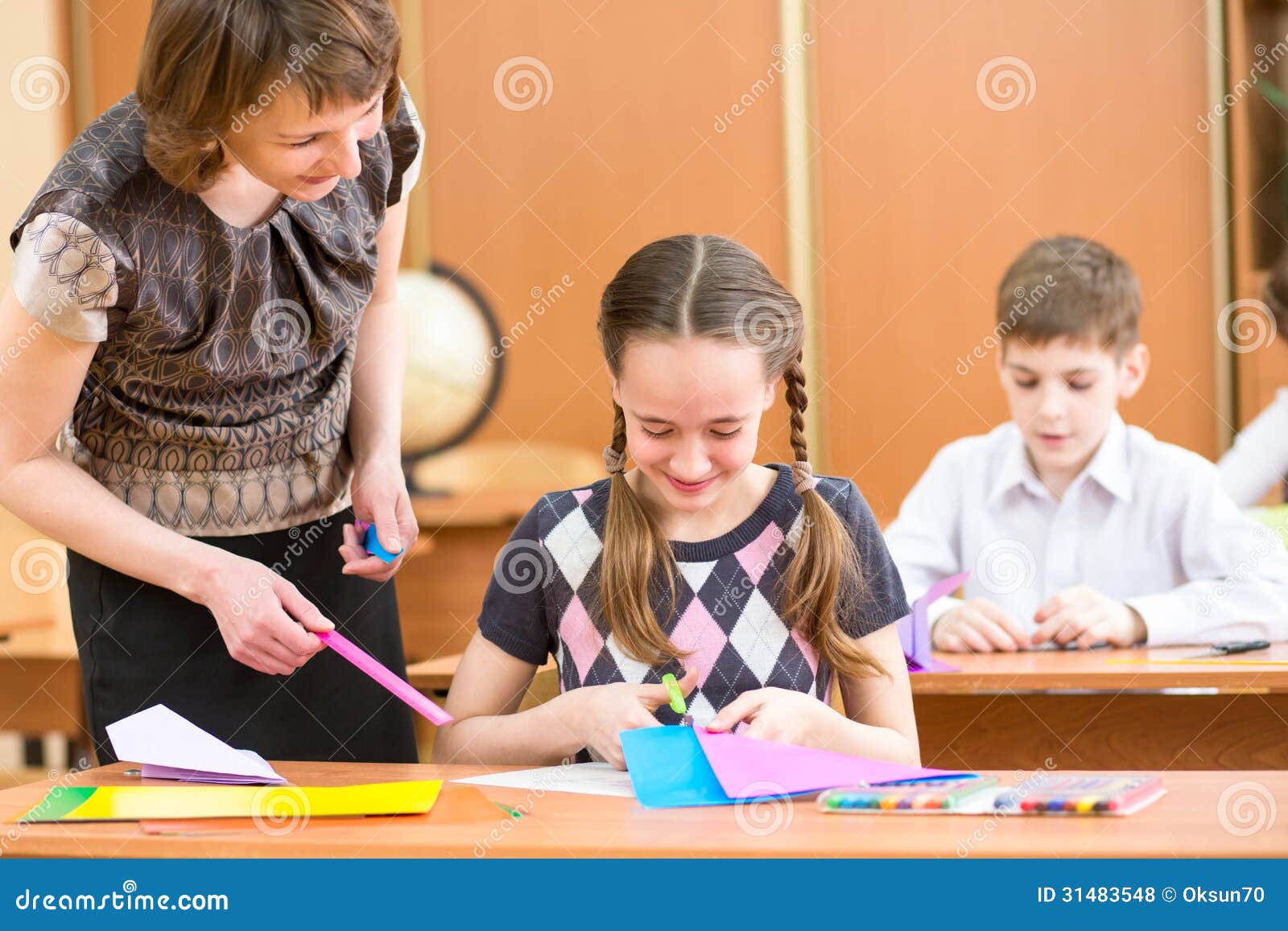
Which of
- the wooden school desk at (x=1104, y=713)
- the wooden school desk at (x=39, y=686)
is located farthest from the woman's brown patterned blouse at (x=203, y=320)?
the wooden school desk at (x=39, y=686)

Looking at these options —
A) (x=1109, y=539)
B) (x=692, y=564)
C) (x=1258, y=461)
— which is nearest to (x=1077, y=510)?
(x=1109, y=539)

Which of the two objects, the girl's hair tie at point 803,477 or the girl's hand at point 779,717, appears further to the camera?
the girl's hair tie at point 803,477

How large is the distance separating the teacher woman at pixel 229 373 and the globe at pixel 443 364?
2.27m

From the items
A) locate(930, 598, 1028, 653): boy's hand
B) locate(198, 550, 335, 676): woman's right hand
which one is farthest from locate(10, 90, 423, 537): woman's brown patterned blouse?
locate(930, 598, 1028, 653): boy's hand

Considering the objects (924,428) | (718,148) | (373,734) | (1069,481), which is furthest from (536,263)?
(373,734)

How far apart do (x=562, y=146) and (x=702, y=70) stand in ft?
1.65

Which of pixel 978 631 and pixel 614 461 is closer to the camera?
pixel 614 461

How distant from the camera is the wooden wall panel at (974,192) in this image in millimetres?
3748

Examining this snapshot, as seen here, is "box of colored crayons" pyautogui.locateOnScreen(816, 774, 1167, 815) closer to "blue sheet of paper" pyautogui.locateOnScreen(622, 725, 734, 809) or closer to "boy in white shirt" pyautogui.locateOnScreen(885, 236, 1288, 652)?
"blue sheet of paper" pyautogui.locateOnScreen(622, 725, 734, 809)

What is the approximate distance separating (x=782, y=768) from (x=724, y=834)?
0.16 m

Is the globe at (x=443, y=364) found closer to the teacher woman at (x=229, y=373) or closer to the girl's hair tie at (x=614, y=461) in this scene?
the teacher woman at (x=229, y=373)

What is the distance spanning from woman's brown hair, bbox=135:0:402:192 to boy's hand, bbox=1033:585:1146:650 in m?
1.33

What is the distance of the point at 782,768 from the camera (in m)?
1.06

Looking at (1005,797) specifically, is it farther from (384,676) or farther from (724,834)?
(384,676)
